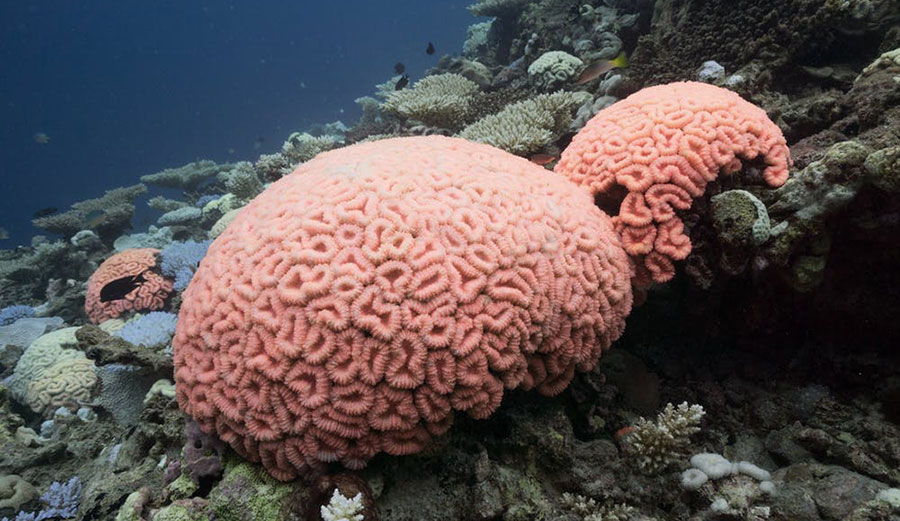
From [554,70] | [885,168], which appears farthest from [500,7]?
[885,168]

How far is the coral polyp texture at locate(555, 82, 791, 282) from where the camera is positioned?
304 centimetres

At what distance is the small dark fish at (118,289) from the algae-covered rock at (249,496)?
5.68m

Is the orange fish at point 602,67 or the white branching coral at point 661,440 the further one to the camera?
the orange fish at point 602,67

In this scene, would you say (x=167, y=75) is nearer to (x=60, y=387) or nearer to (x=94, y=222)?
(x=94, y=222)

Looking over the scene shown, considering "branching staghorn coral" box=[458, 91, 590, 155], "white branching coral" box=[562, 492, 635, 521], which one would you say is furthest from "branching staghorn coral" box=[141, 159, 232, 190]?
"white branching coral" box=[562, 492, 635, 521]

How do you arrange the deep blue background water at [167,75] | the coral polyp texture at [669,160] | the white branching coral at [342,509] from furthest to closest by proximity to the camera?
the deep blue background water at [167,75] → the coral polyp texture at [669,160] → the white branching coral at [342,509]

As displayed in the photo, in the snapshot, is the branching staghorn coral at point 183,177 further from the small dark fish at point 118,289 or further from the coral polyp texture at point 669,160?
the coral polyp texture at point 669,160

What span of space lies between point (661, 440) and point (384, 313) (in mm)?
2036

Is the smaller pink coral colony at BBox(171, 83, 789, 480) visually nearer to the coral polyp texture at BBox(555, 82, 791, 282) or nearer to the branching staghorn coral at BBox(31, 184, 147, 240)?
the coral polyp texture at BBox(555, 82, 791, 282)

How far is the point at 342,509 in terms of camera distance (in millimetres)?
2168


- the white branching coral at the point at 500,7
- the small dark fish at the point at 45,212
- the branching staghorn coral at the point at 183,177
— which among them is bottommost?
the small dark fish at the point at 45,212

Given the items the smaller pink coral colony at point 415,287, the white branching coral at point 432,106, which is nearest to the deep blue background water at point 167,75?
the white branching coral at point 432,106

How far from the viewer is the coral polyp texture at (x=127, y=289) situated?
22.4 feet

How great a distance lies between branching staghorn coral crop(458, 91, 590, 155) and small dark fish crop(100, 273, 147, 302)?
223 inches
